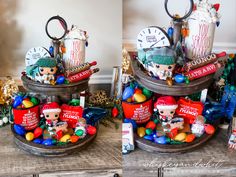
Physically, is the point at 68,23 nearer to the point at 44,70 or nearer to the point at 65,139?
the point at 44,70

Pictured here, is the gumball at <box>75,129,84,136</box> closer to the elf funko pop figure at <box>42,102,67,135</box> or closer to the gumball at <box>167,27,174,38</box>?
the elf funko pop figure at <box>42,102,67,135</box>

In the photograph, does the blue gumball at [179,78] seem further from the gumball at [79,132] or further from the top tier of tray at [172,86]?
the gumball at [79,132]

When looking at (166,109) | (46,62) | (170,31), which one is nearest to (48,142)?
(46,62)

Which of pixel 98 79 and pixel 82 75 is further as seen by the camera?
pixel 98 79

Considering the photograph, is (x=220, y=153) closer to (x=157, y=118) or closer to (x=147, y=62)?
(x=157, y=118)

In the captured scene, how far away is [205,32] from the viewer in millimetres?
836

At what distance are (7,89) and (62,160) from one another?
31 cm

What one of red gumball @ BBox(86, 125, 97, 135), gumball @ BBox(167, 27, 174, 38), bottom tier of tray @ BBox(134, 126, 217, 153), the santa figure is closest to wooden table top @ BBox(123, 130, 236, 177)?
bottom tier of tray @ BBox(134, 126, 217, 153)

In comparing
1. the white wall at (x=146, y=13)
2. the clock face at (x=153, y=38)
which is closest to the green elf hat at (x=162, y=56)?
the clock face at (x=153, y=38)

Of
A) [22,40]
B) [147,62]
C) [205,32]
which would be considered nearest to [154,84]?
[147,62]

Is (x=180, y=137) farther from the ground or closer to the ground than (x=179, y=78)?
closer to the ground

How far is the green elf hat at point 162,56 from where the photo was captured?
0.81 metres

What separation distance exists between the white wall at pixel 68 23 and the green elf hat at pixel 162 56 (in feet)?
0.33

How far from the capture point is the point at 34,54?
878mm
